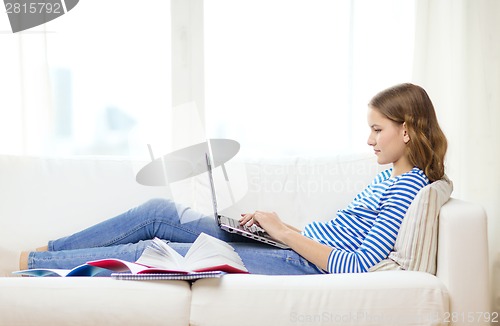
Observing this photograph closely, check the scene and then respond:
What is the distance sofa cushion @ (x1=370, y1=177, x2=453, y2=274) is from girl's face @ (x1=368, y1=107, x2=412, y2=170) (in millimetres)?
195

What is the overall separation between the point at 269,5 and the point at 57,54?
101 centimetres

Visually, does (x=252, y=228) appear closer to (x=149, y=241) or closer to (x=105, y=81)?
(x=149, y=241)

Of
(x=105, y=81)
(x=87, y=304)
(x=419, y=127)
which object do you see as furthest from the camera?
(x=105, y=81)

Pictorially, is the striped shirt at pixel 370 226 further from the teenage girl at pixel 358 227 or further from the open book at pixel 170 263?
the open book at pixel 170 263

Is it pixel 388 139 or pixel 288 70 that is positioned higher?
pixel 288 70

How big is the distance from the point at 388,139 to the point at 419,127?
4.0 inches

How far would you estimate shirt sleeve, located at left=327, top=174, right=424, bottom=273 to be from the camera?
1.95 metres

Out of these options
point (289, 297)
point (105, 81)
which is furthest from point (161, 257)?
point (105, 81)

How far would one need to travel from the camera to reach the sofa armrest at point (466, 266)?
182cm

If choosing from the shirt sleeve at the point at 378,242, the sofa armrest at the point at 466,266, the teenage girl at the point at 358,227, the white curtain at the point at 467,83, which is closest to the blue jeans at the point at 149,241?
the teenage girl at the point at 358,227

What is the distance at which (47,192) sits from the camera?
2492mm

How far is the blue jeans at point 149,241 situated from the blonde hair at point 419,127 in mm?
473

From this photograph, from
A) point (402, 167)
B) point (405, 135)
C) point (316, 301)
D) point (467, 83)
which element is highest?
point (467, 83)

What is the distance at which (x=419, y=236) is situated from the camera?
1.91 metres
